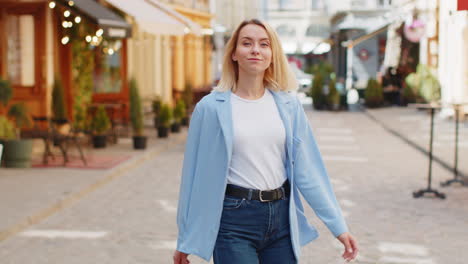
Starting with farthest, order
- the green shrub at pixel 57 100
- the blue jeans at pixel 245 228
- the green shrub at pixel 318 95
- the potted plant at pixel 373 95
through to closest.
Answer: the green shrub at pixel 318 95 → the potted plant at pixel 373 95 → the green shrub at pixel 57 100 → the blue jeans at pixel 245 228

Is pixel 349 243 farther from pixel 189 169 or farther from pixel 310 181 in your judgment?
pixel 189 169

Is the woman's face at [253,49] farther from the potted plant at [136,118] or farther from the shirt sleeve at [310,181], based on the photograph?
the potted plant at [136,118]

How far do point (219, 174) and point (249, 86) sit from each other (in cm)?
42

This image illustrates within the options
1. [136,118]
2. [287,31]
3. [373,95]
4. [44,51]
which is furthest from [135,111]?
[287,31]

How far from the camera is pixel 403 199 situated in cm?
946

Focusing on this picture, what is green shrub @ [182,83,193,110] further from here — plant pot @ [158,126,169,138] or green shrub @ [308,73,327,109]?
green shrub @ [308,73,327,109]

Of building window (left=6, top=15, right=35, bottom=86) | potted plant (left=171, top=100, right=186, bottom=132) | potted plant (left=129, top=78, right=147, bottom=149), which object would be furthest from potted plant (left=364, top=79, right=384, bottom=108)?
building window (left=6, top=15, right=35, bottom=86)

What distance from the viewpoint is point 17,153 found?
39.5 ft

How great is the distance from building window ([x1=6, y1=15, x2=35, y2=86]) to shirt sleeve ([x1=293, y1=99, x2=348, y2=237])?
1410cm

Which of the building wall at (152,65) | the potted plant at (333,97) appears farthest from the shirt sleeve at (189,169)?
the potted plant at (333,97)

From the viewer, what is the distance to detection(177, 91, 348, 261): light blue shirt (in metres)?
3.24

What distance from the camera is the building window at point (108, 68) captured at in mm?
19891

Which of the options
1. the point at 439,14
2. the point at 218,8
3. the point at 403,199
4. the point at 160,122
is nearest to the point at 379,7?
the point at 218,8

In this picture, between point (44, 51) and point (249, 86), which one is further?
point (44, 51)
